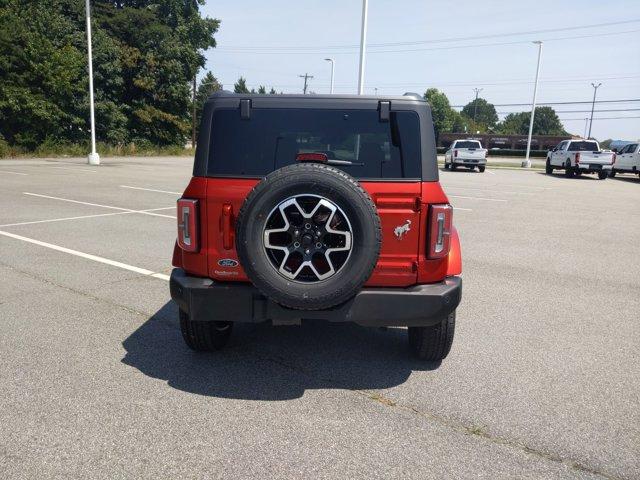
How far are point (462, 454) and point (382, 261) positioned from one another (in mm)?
1197

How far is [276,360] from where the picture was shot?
152 inches

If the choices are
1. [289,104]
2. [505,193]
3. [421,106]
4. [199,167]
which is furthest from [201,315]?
[505,193]

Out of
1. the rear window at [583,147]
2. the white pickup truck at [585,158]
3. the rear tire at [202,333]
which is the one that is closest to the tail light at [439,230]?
the rear tire at [202,333]

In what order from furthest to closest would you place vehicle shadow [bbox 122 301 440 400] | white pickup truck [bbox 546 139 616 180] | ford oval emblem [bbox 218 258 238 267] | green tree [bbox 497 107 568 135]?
green tree [bbox 497 107 568 135], white pickup truck [bbox 546 139 616 180], vehicle shadow [bbox 122 301 440 400], ford oval emblem [bbox 218 258 238 267]

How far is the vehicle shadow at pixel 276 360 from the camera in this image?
3459 mm

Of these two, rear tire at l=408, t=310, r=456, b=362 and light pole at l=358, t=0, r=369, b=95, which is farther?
light pole at l=358, t=0, r=369, b=95

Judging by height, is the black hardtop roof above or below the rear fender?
above

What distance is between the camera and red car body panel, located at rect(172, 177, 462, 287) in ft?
10.6

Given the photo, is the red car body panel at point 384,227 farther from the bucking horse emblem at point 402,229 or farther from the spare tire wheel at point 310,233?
the spare tire wheel at point 310,233

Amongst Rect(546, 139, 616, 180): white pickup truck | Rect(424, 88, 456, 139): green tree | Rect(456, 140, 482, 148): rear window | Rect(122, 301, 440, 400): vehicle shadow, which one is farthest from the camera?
Rect(424, 88, 456, 139): green tree

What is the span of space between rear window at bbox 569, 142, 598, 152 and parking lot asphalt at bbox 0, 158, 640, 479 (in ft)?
73.4

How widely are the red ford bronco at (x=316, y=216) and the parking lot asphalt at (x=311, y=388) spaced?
550 mm

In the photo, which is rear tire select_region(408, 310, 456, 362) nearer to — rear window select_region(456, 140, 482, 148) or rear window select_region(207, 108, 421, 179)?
rear window select_region(207, 108, 421, 179)

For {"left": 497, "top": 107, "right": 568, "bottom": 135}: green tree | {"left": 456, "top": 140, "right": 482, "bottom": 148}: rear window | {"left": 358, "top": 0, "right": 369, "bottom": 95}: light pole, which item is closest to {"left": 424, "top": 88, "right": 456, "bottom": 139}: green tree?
{"left": 497, "top": 107, "right": 568, "bottom": 135}: green tree
